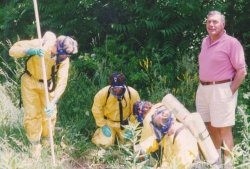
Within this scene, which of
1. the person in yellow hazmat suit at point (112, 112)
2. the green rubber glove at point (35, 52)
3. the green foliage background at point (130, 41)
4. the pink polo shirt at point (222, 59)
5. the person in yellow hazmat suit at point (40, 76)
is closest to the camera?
the pink polo shirt at point (222, 59)

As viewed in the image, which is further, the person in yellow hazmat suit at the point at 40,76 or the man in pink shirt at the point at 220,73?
the person in yellow hazmat suit at the point at 40,76

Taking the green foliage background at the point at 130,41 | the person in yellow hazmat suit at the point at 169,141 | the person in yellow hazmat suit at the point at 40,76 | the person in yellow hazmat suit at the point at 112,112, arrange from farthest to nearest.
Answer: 1. the green foliage background at the point at 130,41
2. the person in yellow hazmat suit at the point at 112,112
3. the person in yellow hazmat suit at the point at 40,76
4. the person in yellow hazmat suit at the point at 169,141

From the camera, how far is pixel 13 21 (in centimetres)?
879

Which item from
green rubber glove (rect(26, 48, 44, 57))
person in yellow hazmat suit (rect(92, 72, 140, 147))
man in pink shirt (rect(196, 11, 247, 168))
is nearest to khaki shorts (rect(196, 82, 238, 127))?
man in pink shirt (rect(196, 11, 247, 168))

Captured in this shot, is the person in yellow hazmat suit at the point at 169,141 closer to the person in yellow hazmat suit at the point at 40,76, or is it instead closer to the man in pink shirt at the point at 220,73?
the man in pink shirt at the point at 220,73

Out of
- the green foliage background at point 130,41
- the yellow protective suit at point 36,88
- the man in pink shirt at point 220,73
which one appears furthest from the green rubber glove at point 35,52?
the man in pink shirt at point 220,73

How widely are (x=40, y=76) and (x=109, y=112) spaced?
1.07 meters

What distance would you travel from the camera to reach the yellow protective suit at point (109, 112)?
614 cm

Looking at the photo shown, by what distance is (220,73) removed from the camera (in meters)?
5.10

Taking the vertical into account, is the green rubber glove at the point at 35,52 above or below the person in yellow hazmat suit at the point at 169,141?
above

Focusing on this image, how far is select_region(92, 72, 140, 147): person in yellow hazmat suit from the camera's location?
6114 millimetres


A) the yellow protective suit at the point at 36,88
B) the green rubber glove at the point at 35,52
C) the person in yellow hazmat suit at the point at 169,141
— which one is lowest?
the person in yellow hazmat suit at the point at 169,141

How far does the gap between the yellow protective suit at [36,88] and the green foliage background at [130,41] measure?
2.06 feet

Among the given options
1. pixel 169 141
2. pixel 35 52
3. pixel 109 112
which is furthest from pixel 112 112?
pixel 169 141
